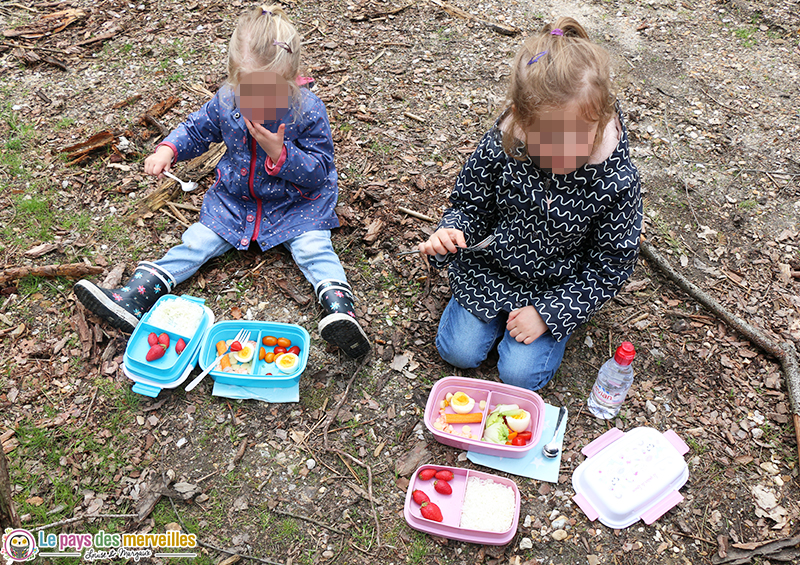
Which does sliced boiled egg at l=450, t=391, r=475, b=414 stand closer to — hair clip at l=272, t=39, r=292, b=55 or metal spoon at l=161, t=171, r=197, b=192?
hair clip at l=272, t=39, r=292, b=55

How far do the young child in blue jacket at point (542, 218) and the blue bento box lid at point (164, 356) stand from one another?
4.40 ft

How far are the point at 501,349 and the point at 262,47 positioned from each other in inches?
77.9

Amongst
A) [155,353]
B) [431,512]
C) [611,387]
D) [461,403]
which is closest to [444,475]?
[431,512]

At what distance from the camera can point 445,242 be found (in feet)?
8.77

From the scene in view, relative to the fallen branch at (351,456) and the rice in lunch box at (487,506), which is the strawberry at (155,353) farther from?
the rice in lunch box at (487,506)

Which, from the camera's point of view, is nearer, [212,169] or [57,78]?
[212,169]

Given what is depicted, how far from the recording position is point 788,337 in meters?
3.15

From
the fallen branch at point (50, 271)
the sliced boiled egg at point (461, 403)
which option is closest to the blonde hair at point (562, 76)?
the sliced boiled egg at point (461, 403)

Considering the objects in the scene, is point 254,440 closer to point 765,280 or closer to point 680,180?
point 765,280

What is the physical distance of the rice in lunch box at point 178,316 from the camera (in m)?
2.97

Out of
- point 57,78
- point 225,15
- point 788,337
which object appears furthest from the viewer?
point 225,15

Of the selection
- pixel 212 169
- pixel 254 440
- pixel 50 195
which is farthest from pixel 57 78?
pixel 254 440

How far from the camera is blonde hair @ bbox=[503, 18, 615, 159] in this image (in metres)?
2.08

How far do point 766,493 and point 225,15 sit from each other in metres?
5.69
